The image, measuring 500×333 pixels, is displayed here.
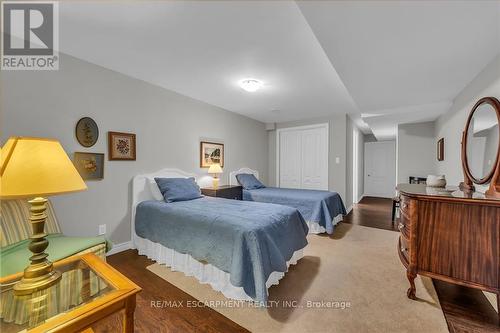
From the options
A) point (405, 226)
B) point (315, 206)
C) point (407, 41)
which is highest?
point (407, 41)

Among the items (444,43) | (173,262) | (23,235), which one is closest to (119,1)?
(23,235)

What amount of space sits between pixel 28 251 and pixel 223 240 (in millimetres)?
1427

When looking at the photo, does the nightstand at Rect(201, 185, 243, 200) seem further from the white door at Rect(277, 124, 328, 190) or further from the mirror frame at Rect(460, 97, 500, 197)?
the mirror frame at Rect(460, 97, 500, 197)

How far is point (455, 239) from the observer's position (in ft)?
5.24

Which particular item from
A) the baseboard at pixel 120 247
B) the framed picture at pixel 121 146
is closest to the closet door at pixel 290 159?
the framed picture at pixel 121 146

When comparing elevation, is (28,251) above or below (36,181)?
below

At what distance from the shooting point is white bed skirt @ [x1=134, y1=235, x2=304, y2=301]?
73.9 inches

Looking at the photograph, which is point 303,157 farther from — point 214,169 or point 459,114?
point 459,114

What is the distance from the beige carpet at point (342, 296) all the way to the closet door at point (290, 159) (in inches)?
108

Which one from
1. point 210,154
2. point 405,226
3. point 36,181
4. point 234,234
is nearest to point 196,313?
point 234,234

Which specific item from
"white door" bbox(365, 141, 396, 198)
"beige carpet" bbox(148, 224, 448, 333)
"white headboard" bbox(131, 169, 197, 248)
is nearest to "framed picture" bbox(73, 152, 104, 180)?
"white headboard" bbox(131, 169, 197, 248)

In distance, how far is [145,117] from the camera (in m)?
3.08

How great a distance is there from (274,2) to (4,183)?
1857 millimetres

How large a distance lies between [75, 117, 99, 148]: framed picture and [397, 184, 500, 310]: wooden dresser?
11.1 feet
